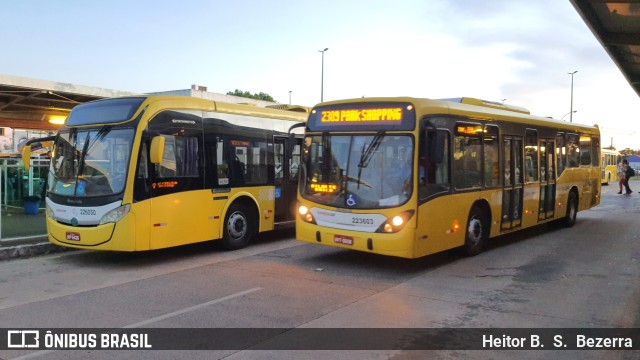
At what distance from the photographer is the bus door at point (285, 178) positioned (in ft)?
39.0

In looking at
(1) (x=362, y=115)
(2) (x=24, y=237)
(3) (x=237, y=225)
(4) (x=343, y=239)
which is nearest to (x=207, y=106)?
(3) (x=237, y=225)

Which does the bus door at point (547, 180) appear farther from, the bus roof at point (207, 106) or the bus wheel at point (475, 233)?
the bus roof at point (207, 106)

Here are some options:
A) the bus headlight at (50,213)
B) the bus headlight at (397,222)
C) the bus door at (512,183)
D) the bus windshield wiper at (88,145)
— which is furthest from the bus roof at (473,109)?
the bus headlight at (50,213)

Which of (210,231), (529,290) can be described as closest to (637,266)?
(529,290)

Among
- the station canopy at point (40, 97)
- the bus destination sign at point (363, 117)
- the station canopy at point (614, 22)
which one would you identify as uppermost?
the station canopy at point (614, 22)

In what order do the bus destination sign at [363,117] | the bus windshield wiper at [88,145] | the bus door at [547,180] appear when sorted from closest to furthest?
the bus destination sign at [363,117]
the bus windshield wiper at [88,145]
the bus door at [547,180]

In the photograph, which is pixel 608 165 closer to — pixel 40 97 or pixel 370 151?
pixel 370 151

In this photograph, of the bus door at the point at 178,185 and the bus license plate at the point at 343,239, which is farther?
the bus door at the point at 178,185

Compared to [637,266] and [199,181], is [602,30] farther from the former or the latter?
[199,181]

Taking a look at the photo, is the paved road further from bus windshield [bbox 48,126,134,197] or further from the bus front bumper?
bus windshield [bbox 48,126,134,197]

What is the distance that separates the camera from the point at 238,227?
10.9m

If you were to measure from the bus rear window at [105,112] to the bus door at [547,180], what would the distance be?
9.30 metres

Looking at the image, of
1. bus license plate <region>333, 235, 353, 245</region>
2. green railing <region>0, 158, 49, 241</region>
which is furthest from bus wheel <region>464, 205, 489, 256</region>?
green railing <region>0, 158, 49, 241</region>

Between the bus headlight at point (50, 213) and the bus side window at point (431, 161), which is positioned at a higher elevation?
the bus side window at point (431, 161)
